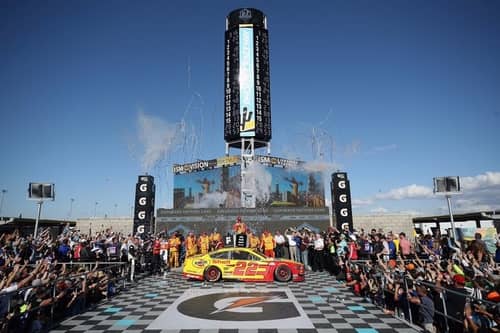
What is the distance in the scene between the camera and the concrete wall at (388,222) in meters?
50.9

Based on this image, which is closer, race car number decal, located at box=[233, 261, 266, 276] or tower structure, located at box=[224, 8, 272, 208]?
race car number decal, located at box=[233, 261, 266, 276]

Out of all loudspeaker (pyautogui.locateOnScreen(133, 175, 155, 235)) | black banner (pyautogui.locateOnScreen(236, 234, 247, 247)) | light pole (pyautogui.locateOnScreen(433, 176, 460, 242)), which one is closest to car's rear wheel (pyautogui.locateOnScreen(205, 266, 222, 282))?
black banner (pyautogui.locateOnScreen(236, 234, 247, 247))

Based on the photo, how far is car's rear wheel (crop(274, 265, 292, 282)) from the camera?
469 inches

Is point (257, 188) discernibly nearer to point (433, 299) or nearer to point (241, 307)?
→ point (241, 307)

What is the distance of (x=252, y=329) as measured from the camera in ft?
21.2

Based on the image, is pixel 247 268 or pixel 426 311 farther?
pixel 247 268

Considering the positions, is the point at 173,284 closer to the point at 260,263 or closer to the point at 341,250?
the point at 260,263

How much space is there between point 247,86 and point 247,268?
98.2 ft

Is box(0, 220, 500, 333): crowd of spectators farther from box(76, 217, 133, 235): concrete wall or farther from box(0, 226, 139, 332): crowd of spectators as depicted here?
box(76, 217, 133, 235): concrete wall

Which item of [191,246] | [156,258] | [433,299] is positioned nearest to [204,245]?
[191,246]

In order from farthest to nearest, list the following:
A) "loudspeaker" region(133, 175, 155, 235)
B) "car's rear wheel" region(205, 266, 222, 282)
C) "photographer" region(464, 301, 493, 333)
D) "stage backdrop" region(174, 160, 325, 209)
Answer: "stage backdrop" region(174, 160, 325, 209) < "loudspeaker" region(133, 175, 155, 235) < "car's rear wheel" region(205, 266, 222, 282) < "photographer" region(464, 301, 493, 333)

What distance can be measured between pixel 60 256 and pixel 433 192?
15744mm

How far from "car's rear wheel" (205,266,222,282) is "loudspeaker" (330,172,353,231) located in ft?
41.7

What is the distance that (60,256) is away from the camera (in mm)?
12719
